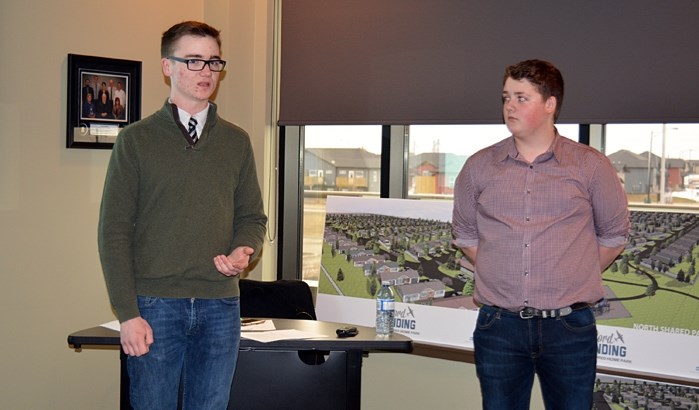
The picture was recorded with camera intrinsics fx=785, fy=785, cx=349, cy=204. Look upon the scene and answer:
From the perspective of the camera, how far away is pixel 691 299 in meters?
2.96

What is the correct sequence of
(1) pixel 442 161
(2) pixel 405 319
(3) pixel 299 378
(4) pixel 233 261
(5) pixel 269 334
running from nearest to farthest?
1. (4) pixel 233 261
2. (5) pixel 269 334
3. (3) pixel 299 378
4. (2) pixel 405 319
5. (1) pixel 442 161

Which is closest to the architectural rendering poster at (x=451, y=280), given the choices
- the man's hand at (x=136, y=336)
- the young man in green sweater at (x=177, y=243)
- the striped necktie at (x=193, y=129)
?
the young man in green sweater at (x=177, y=243)

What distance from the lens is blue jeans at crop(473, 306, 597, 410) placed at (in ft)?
8.08

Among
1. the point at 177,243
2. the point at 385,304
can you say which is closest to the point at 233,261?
the point at 177,243

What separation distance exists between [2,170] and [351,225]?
163 cm

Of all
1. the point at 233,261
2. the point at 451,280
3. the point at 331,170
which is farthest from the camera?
the point at 331,170

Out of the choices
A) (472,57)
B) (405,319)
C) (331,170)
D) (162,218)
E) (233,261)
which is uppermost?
(472,57)

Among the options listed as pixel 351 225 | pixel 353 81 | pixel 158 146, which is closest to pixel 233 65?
pixel 353 81

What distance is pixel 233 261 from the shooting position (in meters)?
2.12

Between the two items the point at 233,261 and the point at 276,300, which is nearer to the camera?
the point at 233,261

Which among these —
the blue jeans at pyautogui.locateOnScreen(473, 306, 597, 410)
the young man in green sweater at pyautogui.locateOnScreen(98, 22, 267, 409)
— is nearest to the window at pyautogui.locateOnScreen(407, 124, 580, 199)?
the blue jeans at pyautogui.locateOnScreen(473, 306, 597, 410)

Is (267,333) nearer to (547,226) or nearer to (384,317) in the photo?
(384,317)

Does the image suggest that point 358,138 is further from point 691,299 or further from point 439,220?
point 691,299

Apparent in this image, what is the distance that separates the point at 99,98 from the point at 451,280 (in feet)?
6.34
